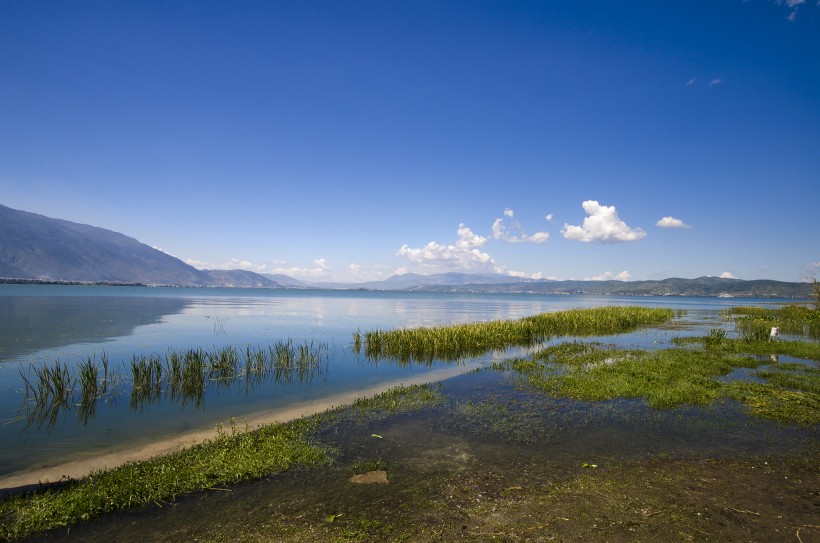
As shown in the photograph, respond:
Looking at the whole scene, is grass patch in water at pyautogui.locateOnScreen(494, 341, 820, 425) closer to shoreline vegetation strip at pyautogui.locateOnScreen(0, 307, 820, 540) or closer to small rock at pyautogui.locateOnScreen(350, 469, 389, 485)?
shoreline vegetation strip at pyautogui.locateOnScreen(0, 307, 820, 540)

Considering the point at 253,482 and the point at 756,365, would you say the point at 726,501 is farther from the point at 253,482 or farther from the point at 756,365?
the point at 756,365

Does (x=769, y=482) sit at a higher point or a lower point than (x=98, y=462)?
higher

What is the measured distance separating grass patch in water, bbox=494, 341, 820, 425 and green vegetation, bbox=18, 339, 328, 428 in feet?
40.4

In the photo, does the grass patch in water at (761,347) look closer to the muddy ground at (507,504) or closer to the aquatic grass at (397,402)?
the muddy ground at (507,504)

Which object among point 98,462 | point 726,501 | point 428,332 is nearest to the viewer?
point 726,501

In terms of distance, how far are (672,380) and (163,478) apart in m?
19.8

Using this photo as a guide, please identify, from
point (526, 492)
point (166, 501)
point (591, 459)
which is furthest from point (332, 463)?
point (591, 459)

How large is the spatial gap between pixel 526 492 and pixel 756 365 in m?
22.1

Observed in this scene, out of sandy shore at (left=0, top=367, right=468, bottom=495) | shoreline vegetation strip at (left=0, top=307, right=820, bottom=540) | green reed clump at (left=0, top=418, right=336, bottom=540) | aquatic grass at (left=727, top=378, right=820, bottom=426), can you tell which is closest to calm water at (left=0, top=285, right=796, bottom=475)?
sandy shore at (left=0, top=367, right=468, bottom=495)

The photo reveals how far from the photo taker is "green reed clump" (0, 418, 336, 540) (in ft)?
24.0

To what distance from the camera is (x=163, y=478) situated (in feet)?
28.3

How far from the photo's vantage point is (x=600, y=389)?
54.3 feet

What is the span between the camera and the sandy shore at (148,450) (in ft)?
31.8

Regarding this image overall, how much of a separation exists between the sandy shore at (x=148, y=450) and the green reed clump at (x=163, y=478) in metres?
0.91
